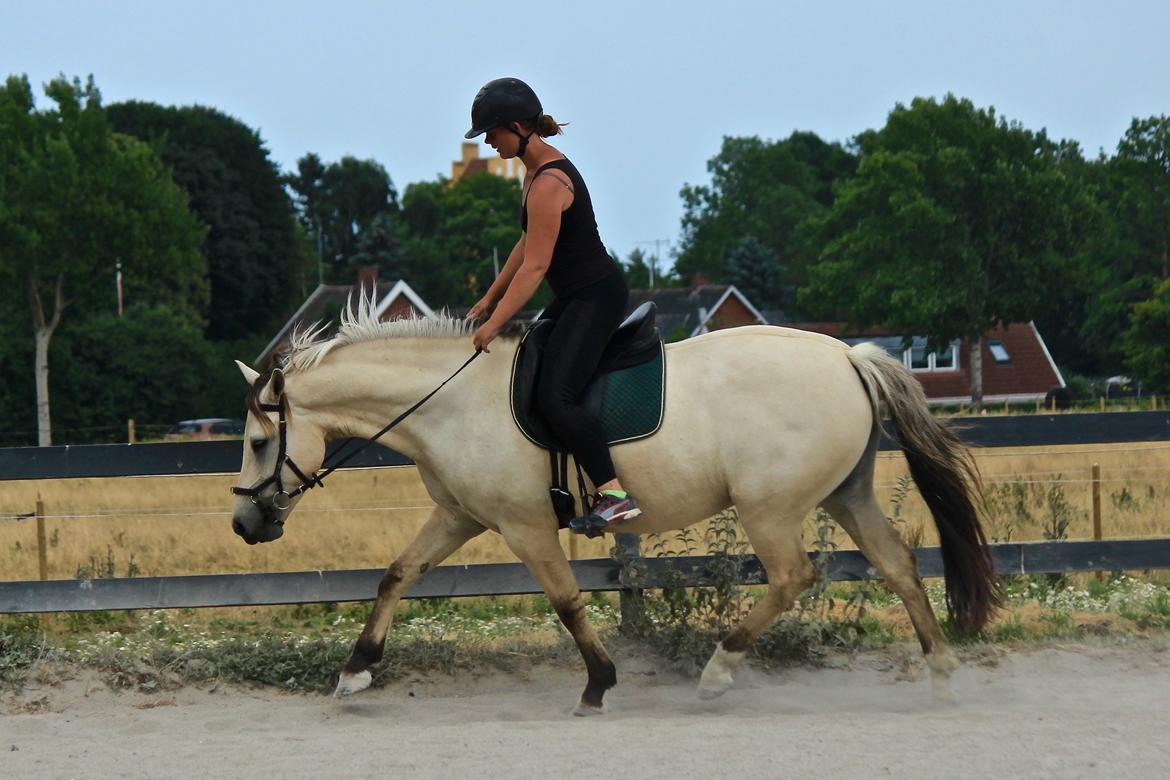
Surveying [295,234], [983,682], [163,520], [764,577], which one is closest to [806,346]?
[764,577]

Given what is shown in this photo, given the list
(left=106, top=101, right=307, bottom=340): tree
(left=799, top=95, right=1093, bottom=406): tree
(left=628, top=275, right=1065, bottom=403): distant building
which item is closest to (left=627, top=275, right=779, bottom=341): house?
(left=628, top=275, right=1065, bottom=403): distant building

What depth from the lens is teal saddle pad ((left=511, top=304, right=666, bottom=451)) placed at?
588 cm

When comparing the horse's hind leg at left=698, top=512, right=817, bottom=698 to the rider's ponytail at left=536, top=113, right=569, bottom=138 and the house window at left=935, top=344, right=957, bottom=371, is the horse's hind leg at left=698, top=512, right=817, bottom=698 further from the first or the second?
the house window at left=935, top=344, right=957, bottom=371

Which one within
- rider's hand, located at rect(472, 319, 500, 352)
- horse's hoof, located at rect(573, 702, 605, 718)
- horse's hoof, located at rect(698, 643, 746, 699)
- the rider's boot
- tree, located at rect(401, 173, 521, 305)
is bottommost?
horse's hoof, located at rect(573, 702, 605, 718)

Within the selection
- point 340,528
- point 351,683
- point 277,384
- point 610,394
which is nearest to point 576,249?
point 610,394

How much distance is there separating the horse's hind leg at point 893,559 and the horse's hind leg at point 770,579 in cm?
37

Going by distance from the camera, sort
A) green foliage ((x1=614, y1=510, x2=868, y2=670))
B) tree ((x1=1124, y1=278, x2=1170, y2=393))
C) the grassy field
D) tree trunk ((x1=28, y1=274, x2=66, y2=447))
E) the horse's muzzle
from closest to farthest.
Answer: the horse's muzzle, green foliage ((x1=614, y1=510, x2=868, y2=670)), the grassy field, tree trunk ((x1=28, y1=274, x2=66, y2=447)), tree ((x1=1124, y1=278, x2=1170, y2=393))

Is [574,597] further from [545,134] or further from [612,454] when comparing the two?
[545,134]

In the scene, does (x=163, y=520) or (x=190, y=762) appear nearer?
(x=190, y=762)

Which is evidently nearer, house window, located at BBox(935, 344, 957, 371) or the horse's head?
the horse's head

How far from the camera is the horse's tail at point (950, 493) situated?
6.16 meters

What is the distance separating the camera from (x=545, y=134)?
6000 millimetres

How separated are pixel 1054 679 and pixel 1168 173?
180ft

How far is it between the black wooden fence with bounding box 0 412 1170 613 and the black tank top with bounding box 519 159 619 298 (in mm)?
1677
